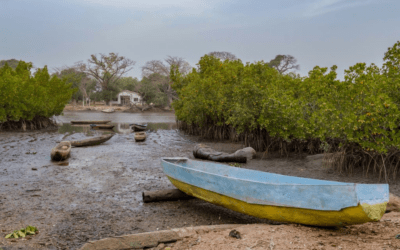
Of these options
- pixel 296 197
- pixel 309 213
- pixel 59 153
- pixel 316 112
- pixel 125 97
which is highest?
pixel 125 97

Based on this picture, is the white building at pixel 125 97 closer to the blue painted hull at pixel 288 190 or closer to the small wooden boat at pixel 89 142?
the small wooden boat at pixel 89 142

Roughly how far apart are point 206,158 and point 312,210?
908 cm

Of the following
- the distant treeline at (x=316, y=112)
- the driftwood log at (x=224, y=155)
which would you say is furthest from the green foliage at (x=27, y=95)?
the driftwood log at (x=224, y=155)

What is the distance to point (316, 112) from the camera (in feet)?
36.4

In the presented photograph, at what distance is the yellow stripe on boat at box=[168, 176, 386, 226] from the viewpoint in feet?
13.6

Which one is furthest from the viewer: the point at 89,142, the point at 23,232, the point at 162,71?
the point at 162,71

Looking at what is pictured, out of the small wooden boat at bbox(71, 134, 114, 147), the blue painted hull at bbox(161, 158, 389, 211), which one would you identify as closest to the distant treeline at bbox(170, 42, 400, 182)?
the blue painted hull at bbox(161, 158, 389, 211)

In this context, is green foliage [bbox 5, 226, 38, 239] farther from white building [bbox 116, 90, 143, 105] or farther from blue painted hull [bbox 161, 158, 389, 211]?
white building [bbox 116, 90, 143, 105]

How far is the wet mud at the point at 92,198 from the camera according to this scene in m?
5.89

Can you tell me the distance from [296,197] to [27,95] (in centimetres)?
2400

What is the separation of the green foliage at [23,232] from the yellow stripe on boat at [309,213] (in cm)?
300

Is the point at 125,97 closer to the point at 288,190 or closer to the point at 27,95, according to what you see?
the point at 27,95

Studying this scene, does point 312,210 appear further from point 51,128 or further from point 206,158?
point 51,128

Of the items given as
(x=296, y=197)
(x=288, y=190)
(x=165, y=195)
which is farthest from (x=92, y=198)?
(x=296, y=197)
